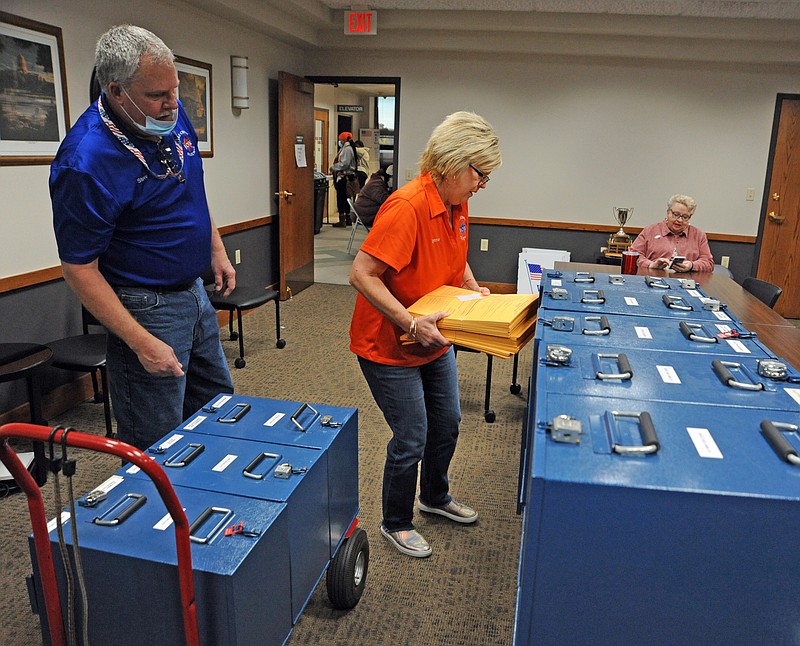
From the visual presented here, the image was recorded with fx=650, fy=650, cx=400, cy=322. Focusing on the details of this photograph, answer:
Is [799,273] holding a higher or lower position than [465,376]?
higher

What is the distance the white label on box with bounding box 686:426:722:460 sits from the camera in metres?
1.08

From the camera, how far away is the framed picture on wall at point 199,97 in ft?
13.8

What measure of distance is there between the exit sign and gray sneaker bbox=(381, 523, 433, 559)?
447cm

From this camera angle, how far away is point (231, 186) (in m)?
5.03

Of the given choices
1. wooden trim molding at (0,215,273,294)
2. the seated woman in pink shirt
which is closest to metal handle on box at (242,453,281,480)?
wooden trim molding at (0,215,273,294)

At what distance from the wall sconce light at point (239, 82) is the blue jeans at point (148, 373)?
3534 mm

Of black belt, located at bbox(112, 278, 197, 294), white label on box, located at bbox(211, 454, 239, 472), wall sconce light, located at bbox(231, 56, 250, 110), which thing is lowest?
white label on box, located at bbox(211, 454, 239, 472)

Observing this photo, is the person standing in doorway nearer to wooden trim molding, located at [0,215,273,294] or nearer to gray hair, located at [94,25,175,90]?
wooden trim molding, located at [0,215,273,294]

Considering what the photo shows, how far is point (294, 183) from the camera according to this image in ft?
19.3

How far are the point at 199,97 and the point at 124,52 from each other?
3.19 m

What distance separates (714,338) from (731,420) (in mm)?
584

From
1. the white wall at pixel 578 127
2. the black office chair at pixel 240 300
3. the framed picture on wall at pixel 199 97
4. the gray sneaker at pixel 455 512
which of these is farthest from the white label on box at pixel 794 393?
the white wall at pixel 578 127

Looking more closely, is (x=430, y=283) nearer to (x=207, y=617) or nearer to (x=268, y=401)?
(x=268, y=401)

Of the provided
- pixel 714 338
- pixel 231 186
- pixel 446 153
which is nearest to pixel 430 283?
pixel 446 153
